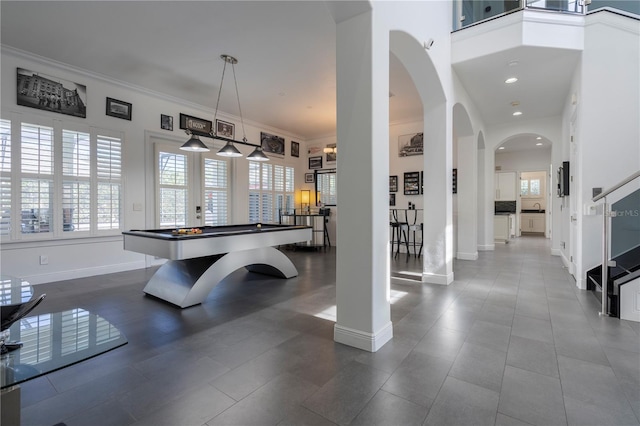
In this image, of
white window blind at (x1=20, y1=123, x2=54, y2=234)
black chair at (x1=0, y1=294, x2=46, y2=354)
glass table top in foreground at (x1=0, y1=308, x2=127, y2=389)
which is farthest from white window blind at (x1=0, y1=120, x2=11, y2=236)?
black chair at (x1=0, y1=294, x2=46, y2=354)

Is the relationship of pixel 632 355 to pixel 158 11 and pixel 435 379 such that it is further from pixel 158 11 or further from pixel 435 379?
pixel 158 11

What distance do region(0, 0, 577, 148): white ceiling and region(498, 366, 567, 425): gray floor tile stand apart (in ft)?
12.4

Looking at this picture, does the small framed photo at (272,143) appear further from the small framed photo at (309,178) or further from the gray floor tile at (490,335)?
the gray floor tile at (490,335)

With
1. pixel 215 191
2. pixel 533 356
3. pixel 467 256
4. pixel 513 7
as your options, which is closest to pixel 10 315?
pixel 533 356

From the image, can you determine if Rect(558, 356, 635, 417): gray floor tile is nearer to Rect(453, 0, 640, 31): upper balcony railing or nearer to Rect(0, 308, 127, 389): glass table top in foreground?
Rect(0, 308, 127, 389): glass table top in foreground

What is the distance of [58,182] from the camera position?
4.53 m

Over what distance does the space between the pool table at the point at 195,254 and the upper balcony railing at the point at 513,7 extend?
4.42m

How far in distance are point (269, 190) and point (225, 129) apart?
198cm

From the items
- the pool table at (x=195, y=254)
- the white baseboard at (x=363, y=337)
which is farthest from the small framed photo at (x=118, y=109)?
the white baseboard at (x=363, y=337)

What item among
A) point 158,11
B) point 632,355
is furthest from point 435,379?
point 158,11

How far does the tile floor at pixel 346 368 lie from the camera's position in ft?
5.33

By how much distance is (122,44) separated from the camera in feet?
13.1

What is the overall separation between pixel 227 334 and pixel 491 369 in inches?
83.3

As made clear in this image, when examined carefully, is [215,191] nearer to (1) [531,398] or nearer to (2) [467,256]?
(2) [467,256]
